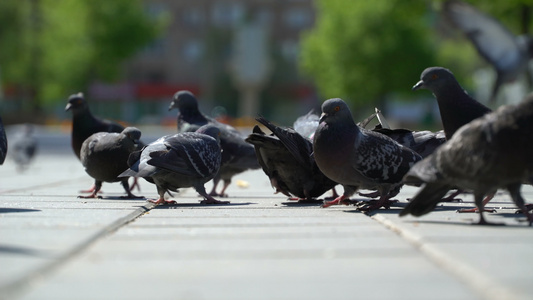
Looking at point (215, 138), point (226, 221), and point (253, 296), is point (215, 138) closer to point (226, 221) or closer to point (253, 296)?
point (226, 221)

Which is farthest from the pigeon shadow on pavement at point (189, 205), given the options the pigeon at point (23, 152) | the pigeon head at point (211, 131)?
the pigeon at point (23, 152)

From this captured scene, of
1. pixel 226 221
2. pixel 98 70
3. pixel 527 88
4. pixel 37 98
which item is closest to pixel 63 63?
pixel 98 70

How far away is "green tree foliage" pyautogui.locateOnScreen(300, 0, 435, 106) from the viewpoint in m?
33.5

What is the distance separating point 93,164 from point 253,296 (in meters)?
4.58

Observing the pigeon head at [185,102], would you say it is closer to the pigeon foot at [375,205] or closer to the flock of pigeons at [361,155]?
the flock of pigeons at [361,155]

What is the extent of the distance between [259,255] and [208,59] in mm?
57918

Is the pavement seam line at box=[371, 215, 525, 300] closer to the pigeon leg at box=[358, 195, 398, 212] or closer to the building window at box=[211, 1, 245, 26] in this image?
the pigeon leg at box=[358, 195, 398, 212]

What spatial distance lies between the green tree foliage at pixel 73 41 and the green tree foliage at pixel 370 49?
31.3 ft

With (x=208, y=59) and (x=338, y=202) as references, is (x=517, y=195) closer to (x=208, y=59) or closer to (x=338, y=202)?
(x=338, y=202)

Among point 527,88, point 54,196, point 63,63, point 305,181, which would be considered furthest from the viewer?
point 63,63

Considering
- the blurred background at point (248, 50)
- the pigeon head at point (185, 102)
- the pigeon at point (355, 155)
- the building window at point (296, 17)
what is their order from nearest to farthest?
the pigeon at point (355, 155) → the pigeon head at point (185, 102) → the blurred background at point (248, 50) → the building window at point (296, 17)

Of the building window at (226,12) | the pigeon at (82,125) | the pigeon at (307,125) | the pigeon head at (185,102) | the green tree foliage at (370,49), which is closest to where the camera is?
the pigeon at (307,125)

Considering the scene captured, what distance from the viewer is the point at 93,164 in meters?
6.87

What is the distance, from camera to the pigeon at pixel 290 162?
20.9ft
